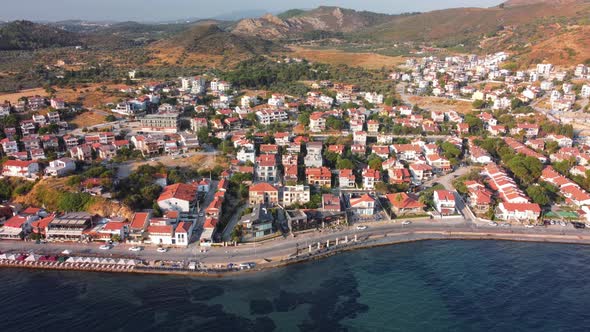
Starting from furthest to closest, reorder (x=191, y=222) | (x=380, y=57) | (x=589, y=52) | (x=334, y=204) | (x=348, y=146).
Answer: (x=380, y=57) → (x=589, y=52) → (x=348, y=146) → (x=334, y=204) → (x=191, y=222)

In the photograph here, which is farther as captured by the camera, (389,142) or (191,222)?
(389,142)

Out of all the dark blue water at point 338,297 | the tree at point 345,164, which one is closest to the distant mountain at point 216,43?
the tree at point 345,164

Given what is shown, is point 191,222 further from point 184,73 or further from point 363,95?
point 184,73

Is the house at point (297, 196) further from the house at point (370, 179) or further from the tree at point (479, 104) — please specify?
the tree at point (479, 104)

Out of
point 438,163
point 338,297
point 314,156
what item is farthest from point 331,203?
point 438,163

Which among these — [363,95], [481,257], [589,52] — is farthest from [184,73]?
[589,52]

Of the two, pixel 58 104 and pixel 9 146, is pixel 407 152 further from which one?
pixel 58 104

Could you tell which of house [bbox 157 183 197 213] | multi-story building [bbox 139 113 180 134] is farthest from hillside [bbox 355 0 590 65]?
house [bbox 157 183 197 213]
